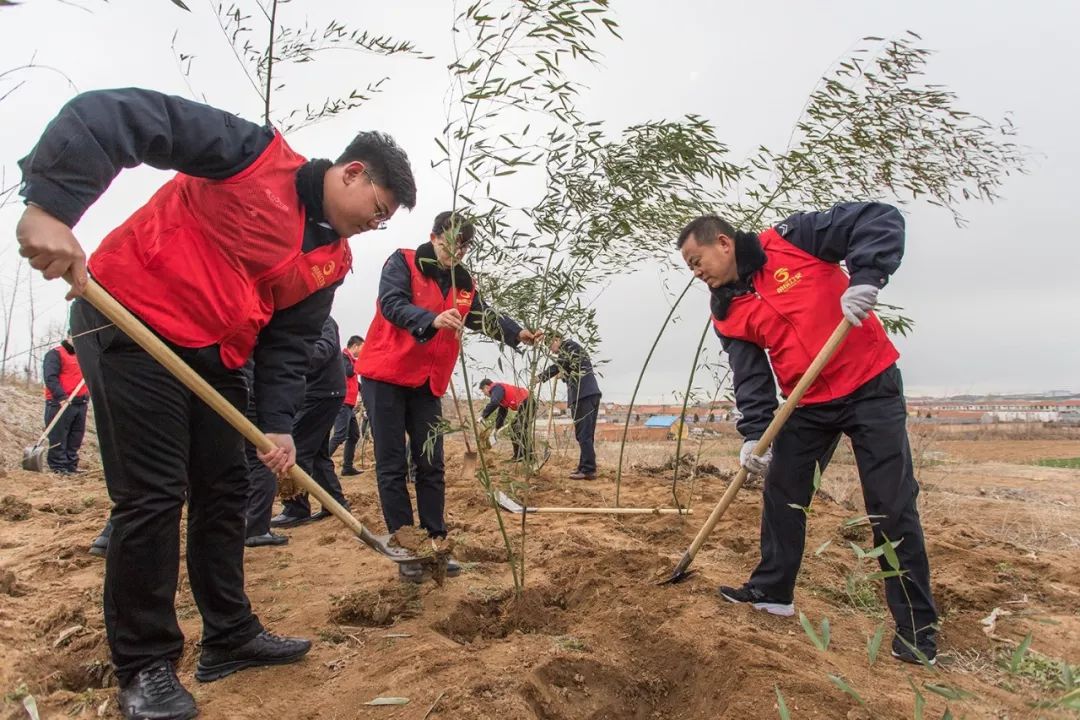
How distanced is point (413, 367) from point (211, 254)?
5.48 ft

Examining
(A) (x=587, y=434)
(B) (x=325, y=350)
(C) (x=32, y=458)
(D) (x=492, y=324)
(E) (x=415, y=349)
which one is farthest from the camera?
(A) (x=587, y=434)

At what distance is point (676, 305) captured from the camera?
5.18 metres

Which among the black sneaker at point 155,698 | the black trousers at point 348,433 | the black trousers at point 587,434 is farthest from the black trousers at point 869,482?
the black trousers at point 348,433

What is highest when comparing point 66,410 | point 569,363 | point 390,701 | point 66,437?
point 569,363

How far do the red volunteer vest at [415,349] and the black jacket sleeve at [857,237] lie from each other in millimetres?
1742

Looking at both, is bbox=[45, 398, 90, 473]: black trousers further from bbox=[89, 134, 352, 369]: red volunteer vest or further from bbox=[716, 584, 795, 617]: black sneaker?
bbox=[716, 584, 795, 617]: black sneaker

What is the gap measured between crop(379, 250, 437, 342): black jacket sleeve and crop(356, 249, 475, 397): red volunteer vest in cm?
5

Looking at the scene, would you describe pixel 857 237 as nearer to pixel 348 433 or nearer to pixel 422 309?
pixel 422 309

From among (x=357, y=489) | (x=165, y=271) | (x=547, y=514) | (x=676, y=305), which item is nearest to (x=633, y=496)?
(x=547, y=514)

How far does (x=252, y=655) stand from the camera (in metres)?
2.52

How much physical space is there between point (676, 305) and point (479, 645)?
3.13 metres

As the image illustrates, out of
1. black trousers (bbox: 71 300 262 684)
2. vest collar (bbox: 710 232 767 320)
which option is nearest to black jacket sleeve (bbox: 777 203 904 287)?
vest collar (bbox: 710 232 767 320)

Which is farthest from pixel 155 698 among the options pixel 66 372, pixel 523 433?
pixel 66 372

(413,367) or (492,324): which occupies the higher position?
(492,324)
